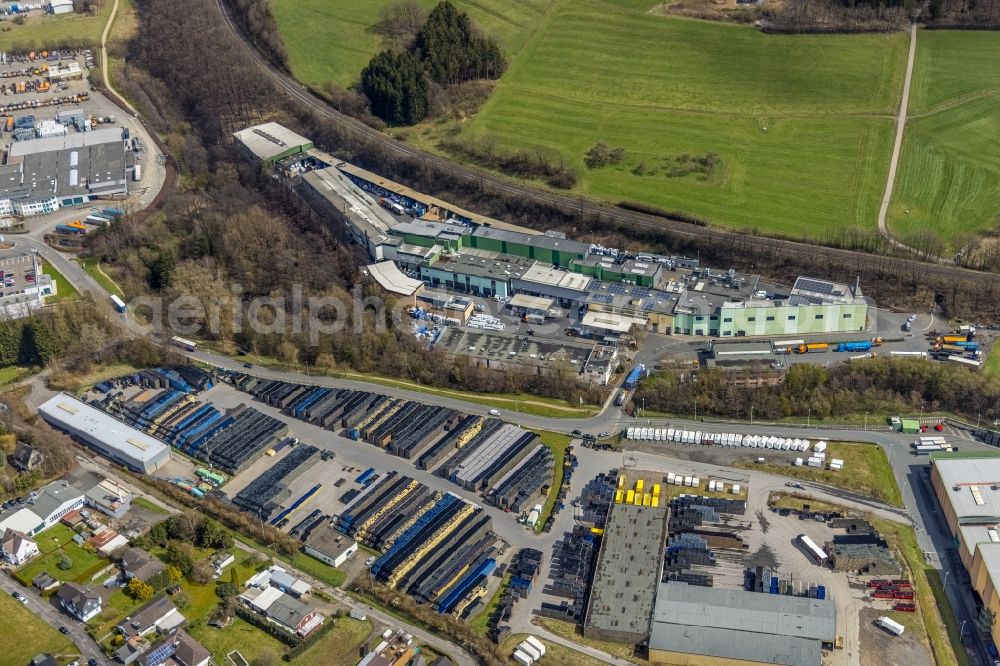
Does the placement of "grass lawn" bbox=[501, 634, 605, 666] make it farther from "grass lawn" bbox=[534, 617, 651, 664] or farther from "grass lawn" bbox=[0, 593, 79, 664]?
"grass lawn" bbox=[0, 593, 79, 664]

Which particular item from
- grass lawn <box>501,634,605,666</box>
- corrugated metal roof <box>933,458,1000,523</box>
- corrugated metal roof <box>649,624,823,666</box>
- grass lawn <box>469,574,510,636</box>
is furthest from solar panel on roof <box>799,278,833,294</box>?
grass lawn <box>501,634,605,666</box>

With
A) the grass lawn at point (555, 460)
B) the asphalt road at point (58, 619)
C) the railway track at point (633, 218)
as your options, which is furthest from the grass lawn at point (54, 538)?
the railway track at point (633, 218)

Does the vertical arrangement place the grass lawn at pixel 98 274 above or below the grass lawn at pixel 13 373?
above

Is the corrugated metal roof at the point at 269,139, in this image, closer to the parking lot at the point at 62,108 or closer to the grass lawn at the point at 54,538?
the parking lot at the point at 62,108

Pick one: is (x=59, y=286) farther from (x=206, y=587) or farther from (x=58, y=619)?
(x=206, y=587)

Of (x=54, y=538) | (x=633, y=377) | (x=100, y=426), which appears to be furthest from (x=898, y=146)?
(x=54, y=538)

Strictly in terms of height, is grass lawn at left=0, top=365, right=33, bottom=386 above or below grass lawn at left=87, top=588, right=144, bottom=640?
above

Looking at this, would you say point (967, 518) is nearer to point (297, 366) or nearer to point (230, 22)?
point (297, 366)
